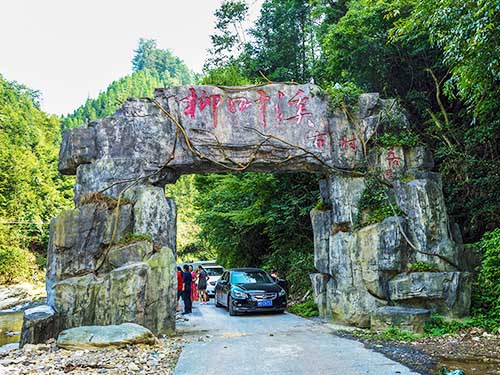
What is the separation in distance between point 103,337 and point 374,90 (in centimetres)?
932

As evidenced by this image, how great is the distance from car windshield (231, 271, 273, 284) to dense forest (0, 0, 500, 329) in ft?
4.75

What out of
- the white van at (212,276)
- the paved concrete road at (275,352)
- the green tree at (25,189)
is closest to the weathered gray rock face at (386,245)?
the paved concrete road at (275,352)

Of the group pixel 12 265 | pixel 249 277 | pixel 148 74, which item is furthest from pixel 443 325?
pixel 148 74

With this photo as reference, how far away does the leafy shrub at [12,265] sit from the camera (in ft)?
80.9

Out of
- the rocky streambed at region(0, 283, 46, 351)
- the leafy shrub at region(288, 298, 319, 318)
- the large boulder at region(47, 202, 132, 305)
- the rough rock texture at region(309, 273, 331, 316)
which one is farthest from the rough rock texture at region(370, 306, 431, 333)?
the rocky streambed at region(0, 283, 46, 351)

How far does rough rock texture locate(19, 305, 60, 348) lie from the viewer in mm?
7488

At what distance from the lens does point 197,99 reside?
30.2ft

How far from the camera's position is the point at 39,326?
7562 mm

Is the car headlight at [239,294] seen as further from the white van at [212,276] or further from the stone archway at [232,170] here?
the white van at [212,276]

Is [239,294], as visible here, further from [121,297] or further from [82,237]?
[82,237]

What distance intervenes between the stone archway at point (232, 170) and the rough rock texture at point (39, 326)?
88 mm

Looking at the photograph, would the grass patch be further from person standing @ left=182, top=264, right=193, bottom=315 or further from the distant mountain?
the distant mountain

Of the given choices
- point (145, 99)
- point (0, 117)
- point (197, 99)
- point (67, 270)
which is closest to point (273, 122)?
point (197, 99)

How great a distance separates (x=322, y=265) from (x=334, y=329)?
192 cm
